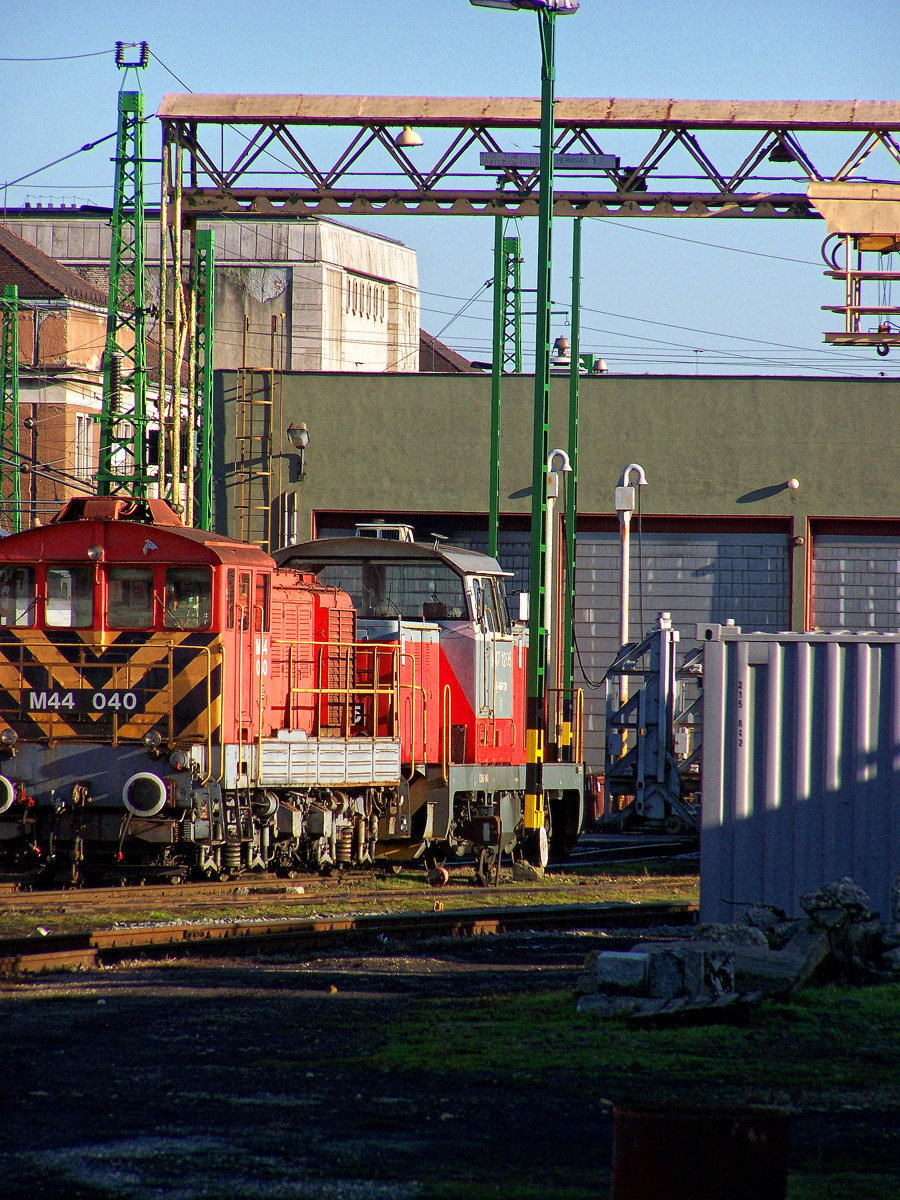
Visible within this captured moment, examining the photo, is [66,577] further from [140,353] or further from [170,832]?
[140,353]

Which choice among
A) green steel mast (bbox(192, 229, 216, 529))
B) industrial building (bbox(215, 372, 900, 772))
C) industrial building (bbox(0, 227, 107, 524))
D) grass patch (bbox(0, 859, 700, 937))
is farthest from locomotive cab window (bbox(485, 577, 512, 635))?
industrial building (bbox(0, 227, 107, 524))

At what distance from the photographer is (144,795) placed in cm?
1255

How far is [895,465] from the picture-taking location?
30.2 m

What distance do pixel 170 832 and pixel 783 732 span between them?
5385 millimetres

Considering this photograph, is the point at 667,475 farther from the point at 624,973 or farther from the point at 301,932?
the point at 624,973

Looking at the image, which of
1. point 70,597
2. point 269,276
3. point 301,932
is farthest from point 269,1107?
point 269,276

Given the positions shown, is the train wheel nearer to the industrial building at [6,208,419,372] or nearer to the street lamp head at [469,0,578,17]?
the street lamp head at [469,0,578,17]

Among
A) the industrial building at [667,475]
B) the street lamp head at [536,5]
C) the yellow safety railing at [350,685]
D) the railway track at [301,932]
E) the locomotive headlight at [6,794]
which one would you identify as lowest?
the railway track at [301,932]

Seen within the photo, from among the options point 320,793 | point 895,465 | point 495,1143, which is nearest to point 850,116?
point 895,465

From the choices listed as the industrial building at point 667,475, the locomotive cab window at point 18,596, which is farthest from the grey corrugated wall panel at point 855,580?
the locomotive cab window at point 18,596

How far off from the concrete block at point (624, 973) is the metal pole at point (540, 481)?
304 inches

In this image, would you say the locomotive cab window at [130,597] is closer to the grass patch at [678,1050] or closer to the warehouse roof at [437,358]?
the grass patch at [678,1050]

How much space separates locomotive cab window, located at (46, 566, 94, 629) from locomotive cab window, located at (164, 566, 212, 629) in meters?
0.74

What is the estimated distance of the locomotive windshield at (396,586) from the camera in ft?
51.7
